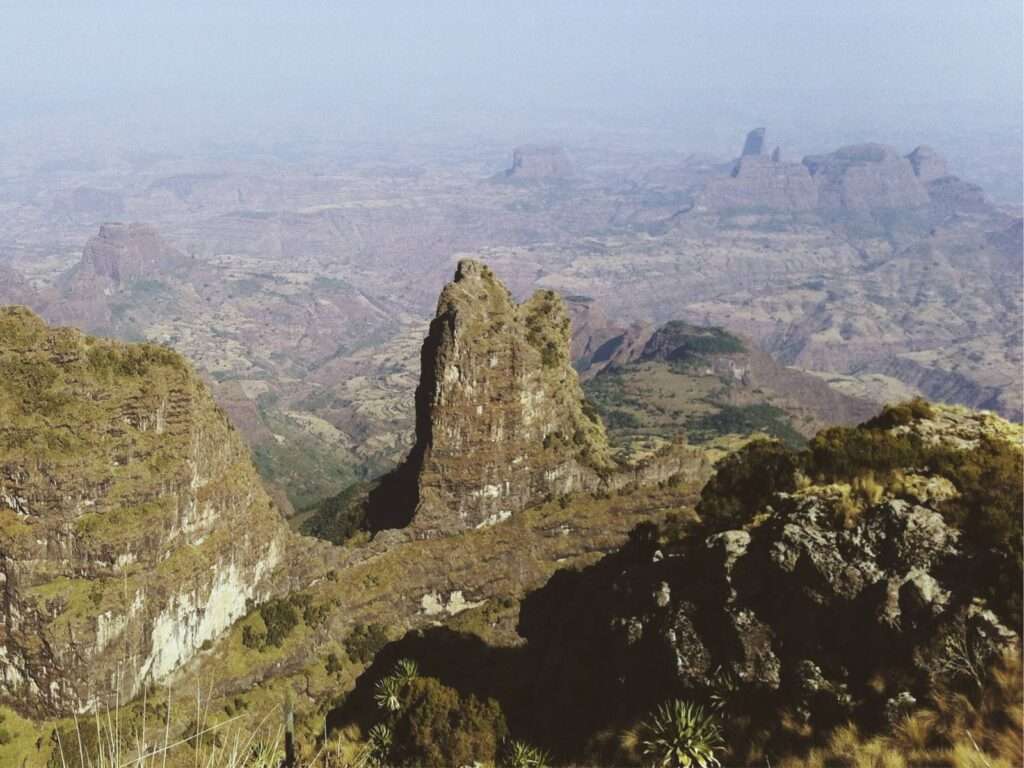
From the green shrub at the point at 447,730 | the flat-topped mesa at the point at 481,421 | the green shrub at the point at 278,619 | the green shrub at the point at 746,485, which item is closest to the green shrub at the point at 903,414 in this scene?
the green shrub at the point at 746,485

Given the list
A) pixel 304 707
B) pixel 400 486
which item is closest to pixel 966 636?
pixel 304 707

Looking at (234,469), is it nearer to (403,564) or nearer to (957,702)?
(403,564)

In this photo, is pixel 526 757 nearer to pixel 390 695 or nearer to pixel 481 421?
pixel 390 695

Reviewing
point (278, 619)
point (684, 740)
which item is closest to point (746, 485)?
point (684, 740)

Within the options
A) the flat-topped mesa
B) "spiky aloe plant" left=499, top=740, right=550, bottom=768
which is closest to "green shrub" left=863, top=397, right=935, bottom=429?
"spiky aloe plant" left=499, top=740, right=550, bottom=768

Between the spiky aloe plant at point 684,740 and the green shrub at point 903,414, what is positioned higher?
the green shrub at point 903,414

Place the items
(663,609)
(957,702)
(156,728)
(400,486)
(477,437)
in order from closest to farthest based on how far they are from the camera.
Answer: (957,702)
(663,609)
(156,728)
(477,437)
(400,486)

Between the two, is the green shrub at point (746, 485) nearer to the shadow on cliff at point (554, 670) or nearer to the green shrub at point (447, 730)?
the shadow on cliff at point (554, 670)
